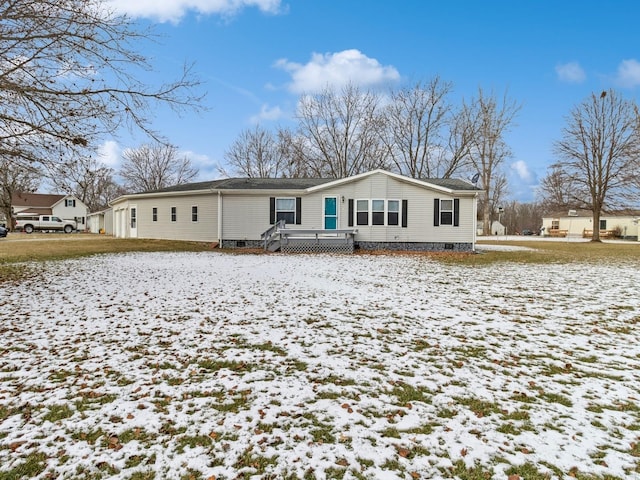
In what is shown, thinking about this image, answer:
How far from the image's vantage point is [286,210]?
18.6 m

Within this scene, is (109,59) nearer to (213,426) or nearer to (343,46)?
(213,426)

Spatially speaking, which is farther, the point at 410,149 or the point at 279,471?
the point at 410,149

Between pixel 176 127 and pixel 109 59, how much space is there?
1835 millimetres

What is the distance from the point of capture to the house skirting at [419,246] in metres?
18.2

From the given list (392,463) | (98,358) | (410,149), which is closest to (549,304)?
(392,463)

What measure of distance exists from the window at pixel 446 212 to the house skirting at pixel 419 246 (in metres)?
1.14

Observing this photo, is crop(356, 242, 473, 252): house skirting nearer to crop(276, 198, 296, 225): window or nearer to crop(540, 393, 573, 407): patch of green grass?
crop(276, 198, 296, 225): window

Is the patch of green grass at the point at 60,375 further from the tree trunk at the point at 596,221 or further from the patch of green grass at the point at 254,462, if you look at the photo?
the tree trunk at the point at 596,221

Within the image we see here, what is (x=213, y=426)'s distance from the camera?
2.87 metres

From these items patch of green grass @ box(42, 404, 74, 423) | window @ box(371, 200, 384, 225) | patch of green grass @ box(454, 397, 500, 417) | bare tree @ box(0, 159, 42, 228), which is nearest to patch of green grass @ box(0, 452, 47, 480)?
patch of green grass @ box(42, 404, 74, 423)

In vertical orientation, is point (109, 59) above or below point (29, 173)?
above

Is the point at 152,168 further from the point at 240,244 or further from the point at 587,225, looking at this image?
the point at 587,225

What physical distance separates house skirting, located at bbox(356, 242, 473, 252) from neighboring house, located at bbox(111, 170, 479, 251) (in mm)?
49

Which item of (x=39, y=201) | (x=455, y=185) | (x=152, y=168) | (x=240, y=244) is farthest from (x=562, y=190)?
(x=39, y=201)
